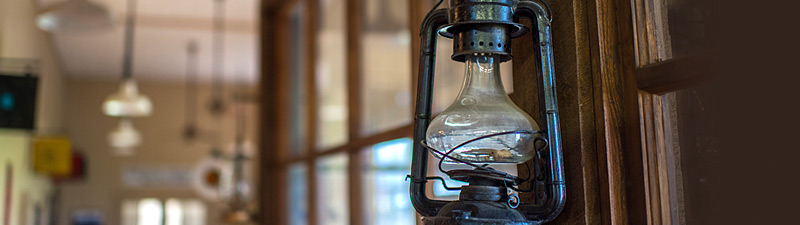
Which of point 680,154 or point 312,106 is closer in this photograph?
point 680,154

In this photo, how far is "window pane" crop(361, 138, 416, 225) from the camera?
1.32 meters

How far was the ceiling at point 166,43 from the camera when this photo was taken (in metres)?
5.78

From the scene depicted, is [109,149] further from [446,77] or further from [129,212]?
[446,77]

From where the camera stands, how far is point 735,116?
51cm

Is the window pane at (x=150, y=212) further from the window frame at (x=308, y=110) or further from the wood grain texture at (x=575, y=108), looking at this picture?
the wood grain texture at (x=575, y=108)

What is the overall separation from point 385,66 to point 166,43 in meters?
6.11

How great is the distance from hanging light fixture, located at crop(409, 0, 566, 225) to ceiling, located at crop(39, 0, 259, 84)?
4465 millimetres

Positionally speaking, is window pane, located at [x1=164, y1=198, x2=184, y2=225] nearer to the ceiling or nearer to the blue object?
the ceiling

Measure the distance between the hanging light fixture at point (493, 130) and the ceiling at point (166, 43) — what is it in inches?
176

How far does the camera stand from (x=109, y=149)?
9.65 m

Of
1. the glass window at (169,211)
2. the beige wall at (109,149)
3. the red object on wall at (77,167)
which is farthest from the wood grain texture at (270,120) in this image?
the glass window at (169,211)

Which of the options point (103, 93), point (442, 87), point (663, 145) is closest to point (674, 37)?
point (663, 145)

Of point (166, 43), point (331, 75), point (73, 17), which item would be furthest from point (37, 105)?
point (331, 75)

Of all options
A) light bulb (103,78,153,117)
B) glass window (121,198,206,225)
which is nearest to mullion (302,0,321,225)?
light bulb (103,78,153,117)
